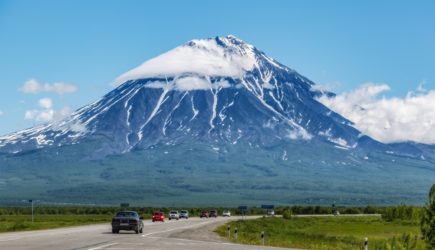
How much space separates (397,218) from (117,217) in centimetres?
6185

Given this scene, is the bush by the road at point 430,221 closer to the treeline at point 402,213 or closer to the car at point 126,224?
the car at point 126,224

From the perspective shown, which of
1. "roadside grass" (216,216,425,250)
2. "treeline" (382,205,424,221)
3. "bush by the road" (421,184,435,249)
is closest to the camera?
"bush by the road" (421,184,435,249)

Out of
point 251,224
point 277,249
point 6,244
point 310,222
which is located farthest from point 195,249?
point 310,222

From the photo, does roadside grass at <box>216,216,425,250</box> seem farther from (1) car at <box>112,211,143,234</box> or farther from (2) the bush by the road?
(1) car at <box>112,211,143,234</box>

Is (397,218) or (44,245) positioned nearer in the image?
(44,245)

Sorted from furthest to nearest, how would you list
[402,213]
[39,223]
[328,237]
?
1. [402,213]
2. [39,223]
3. [328,237]

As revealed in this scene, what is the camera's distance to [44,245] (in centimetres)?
3681

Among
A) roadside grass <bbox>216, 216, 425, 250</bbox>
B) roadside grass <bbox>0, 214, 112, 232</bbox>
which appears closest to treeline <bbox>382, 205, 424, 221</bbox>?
roadside grass <bbox>216, 216, 425, 250</bbox>

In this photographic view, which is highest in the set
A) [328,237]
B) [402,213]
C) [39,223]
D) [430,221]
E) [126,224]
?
[402,213]

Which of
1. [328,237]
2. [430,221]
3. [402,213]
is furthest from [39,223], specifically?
[402,213]

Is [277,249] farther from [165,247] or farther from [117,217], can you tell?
[117,217]

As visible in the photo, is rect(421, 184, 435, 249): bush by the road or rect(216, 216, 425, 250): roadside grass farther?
rect(216, 216, 425, 250): roadside grass

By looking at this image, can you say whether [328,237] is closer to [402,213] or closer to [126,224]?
[126,224]

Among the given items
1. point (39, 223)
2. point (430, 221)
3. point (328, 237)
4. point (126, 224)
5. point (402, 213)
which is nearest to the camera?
point (430, 221)
